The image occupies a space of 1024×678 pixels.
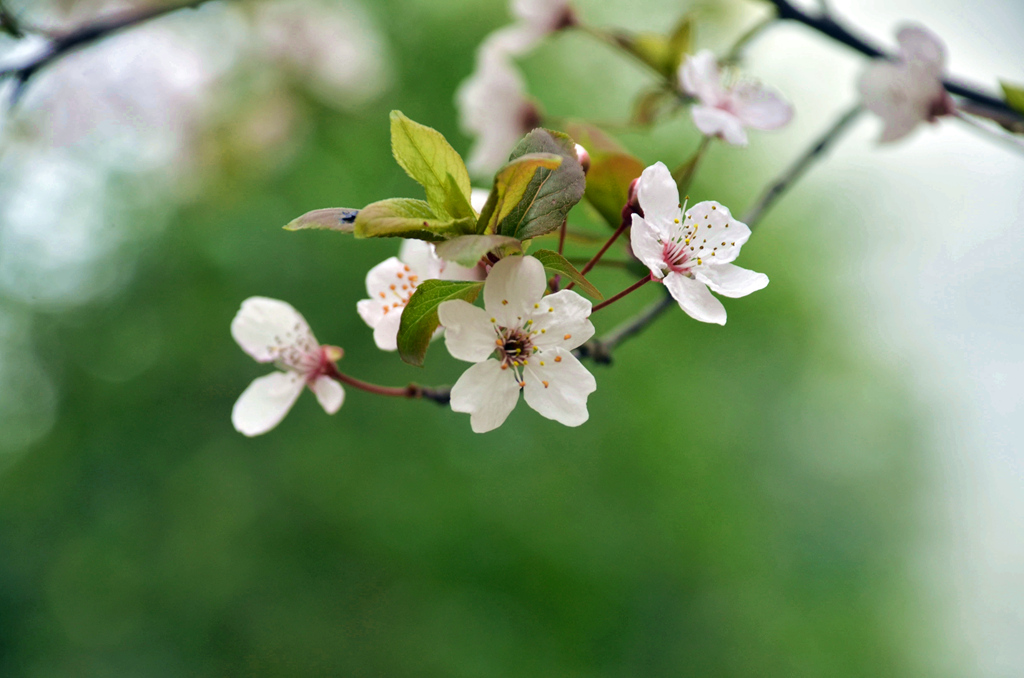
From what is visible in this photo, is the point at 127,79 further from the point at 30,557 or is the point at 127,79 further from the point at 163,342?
the point at 30,557

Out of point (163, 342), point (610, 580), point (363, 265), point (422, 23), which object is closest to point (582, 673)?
point (610, 580)

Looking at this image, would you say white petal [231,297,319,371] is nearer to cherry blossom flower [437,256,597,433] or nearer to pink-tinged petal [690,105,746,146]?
cherry blossom flower [437,256,597,433]

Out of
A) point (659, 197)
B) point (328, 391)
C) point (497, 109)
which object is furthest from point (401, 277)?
point (497, 109)

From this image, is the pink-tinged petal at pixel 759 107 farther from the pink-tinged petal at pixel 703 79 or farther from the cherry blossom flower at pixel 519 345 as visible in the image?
the cherry blossom flower at pixel 519 345

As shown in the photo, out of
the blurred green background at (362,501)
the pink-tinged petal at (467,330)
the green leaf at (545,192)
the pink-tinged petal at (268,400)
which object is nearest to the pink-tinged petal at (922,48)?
the green leaf at (545,192)

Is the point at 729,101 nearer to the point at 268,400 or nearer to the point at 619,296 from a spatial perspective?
the point at 619,296
